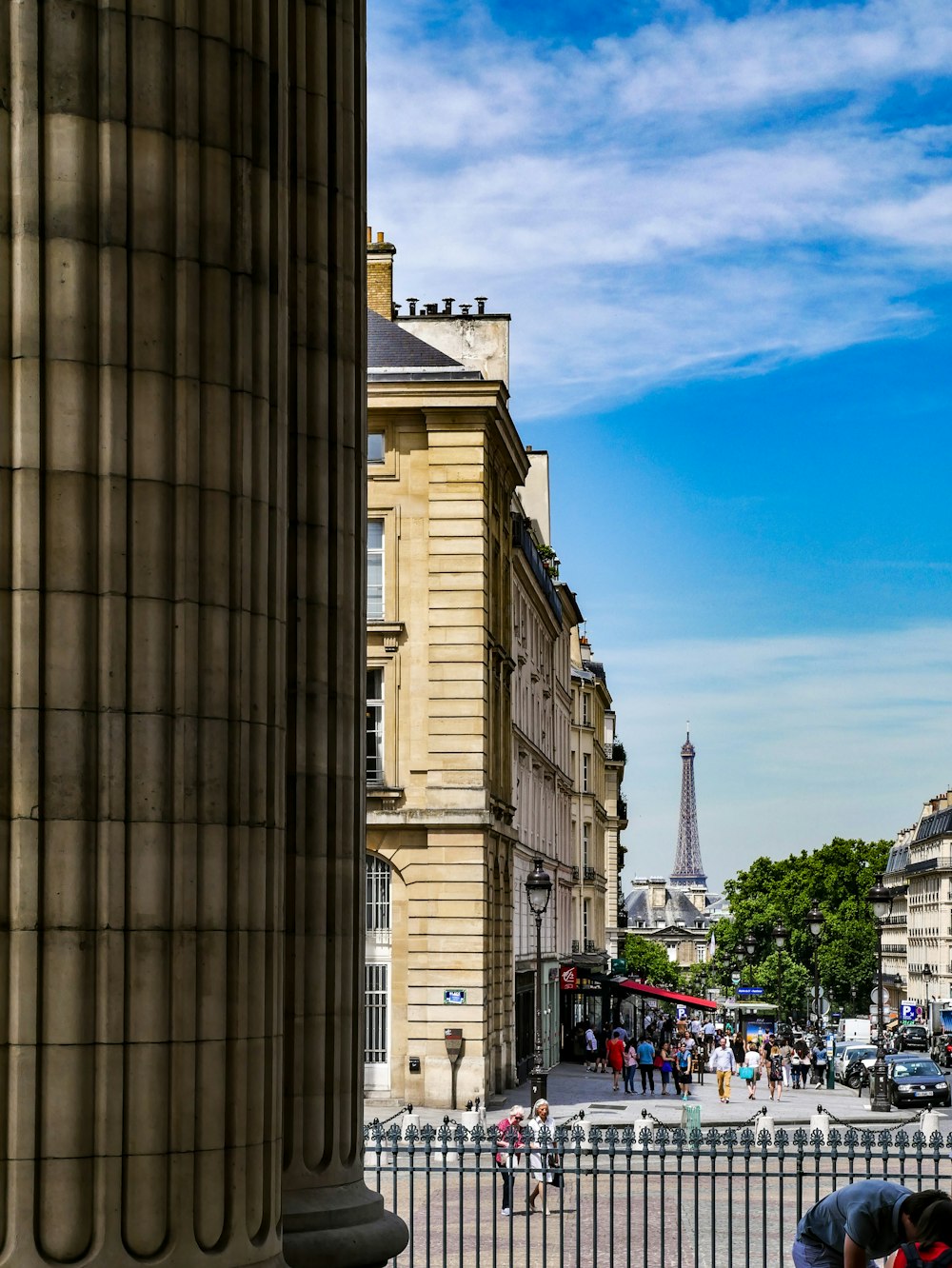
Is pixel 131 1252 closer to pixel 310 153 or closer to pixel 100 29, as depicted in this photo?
pixel 100 29

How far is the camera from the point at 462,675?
4241cm

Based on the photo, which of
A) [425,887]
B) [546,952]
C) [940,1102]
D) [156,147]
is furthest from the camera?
[546,952]

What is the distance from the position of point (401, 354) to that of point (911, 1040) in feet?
157

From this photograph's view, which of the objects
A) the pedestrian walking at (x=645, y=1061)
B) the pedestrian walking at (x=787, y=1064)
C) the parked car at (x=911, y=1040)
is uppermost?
the pedestrian walking at (x=645, y=1061)

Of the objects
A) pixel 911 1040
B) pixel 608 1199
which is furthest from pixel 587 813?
pixel 608 1199

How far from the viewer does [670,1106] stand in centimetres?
4397

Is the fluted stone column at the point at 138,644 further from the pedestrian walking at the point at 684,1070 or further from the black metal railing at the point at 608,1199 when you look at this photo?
the pedestrian walking at the point at 684,1070

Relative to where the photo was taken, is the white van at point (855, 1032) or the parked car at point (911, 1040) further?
the white van at point (855, 1032)

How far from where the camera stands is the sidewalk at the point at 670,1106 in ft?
126

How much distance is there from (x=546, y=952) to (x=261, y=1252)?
5395 centimetres

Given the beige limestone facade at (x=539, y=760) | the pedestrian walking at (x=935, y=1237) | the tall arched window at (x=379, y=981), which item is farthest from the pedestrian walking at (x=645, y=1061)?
the pedestrian walking at (x=935, y=1237)

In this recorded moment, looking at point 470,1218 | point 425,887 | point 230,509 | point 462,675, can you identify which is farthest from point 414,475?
point 230,509

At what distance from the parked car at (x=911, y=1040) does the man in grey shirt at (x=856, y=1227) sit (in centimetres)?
6692

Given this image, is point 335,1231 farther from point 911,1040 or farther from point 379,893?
point 911,1040
